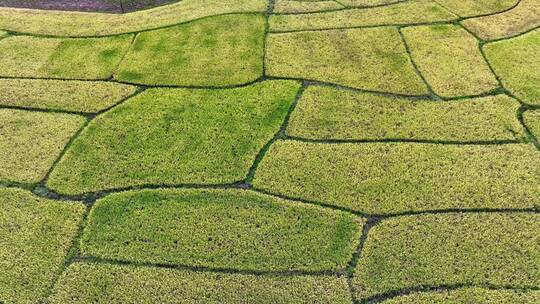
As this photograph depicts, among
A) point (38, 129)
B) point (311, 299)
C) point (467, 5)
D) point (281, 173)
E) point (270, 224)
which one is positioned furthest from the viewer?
point (467, 5)

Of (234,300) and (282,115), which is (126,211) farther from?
(282,115)

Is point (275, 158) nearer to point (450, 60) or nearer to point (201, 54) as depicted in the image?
point (201, 54)

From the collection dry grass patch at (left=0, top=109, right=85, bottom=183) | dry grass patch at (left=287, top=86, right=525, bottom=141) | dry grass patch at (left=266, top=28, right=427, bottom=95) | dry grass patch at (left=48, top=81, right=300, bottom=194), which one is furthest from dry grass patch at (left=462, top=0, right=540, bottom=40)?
dry grass patch at (left=0, top=109, right=85, bottom=183)

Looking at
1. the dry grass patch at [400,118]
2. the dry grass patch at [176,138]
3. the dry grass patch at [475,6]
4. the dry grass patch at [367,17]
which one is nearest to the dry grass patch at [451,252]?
the dry grass patch at [400,118]

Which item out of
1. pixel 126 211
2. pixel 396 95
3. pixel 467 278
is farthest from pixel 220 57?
pixel 467 278

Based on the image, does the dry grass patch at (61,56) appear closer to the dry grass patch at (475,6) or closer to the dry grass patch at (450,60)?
the dry grass patch at (450,60)
